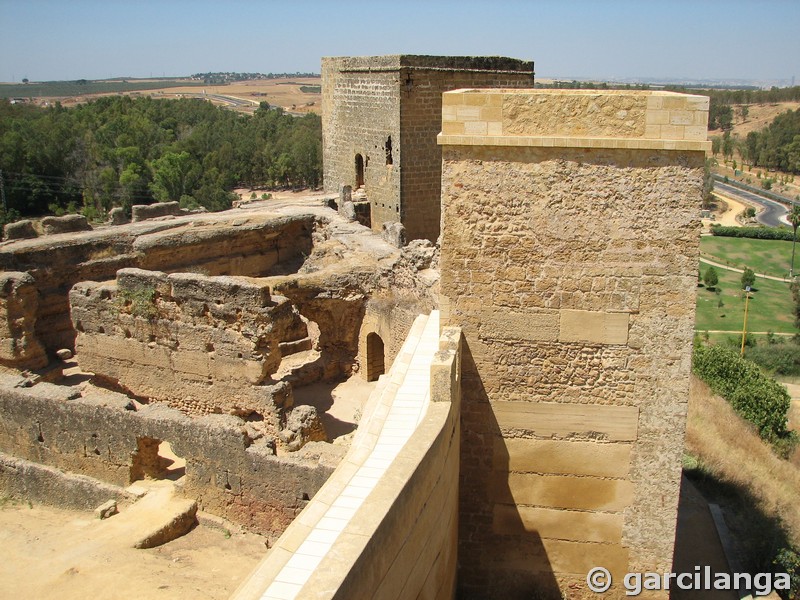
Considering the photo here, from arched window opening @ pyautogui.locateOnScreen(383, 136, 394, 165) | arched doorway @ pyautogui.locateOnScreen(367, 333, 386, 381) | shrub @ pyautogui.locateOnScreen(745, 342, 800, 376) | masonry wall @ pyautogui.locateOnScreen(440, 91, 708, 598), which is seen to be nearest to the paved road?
shrub @ pyautogui.locateOnScreen(745, 342, 800, 376)

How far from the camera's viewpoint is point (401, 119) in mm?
18938

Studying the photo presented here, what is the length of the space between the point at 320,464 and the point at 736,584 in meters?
4.78

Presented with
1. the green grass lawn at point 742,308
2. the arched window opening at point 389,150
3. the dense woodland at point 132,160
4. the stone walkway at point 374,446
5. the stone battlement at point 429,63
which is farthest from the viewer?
the dense woodland at point 132,160

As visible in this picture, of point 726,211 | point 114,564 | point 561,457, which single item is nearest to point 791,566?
point 561,457

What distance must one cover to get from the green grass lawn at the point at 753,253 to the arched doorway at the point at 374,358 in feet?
119

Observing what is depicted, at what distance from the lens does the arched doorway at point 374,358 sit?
14.8m

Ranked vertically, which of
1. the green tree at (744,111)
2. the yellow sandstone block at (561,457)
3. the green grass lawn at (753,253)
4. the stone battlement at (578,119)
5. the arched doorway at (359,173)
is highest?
the green tree at (744,111)

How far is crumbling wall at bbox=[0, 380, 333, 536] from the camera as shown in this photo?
9.43 meters

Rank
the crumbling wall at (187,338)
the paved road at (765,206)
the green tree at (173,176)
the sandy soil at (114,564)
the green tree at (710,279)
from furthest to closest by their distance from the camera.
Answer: the paved road at (765,206), the green tree at (173,176), the green tree at (710,279), the crumbling wall at (187,338), the sandy soil at (114,564)

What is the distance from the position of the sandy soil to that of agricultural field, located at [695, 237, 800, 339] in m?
24.6

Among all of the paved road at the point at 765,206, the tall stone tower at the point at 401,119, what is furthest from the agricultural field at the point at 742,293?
the tall stone tower at the point at 401,119

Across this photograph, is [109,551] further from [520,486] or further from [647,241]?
[647,241]

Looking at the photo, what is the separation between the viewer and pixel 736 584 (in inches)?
335

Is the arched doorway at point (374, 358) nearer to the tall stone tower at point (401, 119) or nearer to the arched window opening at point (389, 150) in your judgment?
the tall stone tower at point (401, 119)
